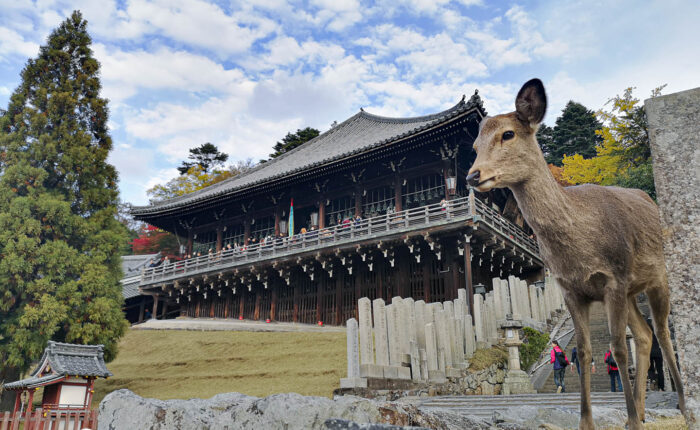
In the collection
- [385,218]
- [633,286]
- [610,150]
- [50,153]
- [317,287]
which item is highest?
[610,150]

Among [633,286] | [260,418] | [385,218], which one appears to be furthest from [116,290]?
[633,286]

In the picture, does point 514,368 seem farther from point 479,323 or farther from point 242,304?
point 242,304

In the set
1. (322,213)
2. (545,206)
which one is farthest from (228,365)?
(545,206)

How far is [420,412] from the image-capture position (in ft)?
10.5

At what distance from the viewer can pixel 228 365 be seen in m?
15.7

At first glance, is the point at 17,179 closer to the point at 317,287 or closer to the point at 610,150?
the point at 317,287

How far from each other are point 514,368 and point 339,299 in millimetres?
10534

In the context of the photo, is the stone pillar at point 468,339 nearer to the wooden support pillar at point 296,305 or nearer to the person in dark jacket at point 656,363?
the person in dark jacket at point 656,363

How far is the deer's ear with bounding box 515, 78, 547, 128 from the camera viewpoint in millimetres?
3387

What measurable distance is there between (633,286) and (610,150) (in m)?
20.4

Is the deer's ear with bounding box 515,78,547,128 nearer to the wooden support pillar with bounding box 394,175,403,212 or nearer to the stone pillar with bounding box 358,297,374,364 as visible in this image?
the stone pillar with bounding box 358,297,374,364

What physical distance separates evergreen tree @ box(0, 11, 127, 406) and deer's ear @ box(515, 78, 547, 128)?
14.8 metres

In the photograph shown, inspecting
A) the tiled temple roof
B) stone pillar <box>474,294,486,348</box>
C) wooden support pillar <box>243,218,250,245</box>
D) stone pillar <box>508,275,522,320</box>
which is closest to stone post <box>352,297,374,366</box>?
stone pillar <box>474,294,486,348</box>

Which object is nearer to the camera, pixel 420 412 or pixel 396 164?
pixel 420 412
